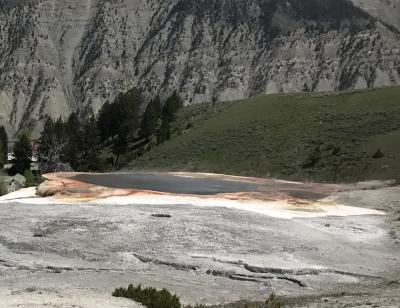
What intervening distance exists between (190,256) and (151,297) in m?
6.44

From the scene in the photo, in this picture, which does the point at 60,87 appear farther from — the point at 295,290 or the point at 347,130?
the point at 295,290

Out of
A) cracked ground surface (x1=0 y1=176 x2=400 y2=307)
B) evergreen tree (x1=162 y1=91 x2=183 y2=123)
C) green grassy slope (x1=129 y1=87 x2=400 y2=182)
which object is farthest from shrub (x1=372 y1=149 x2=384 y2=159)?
evergreen tree (x1=162 y1=91 x2=183 y2=123)

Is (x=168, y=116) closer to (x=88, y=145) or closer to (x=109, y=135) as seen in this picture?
(x=109, y=135)

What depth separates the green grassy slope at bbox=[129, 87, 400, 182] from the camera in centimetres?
6500

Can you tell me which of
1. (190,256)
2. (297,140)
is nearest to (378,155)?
(297,140)

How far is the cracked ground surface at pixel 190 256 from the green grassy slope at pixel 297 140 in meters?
33.3

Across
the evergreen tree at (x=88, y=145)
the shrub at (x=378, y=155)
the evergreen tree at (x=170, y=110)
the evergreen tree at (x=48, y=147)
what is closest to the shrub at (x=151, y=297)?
the shrub at (x=378, y=155)

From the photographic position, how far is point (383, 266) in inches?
872

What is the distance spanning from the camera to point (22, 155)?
3762 inches

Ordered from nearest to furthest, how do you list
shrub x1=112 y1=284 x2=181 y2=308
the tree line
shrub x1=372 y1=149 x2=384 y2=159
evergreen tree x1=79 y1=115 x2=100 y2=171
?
shrub x1=112 y1=284 x2=181 y2=308 → shrub x1=372 y1=149 x2=384 y2=159 → evergreen tree x1=79 y1=115 x2=100 y2=171 → the tree line

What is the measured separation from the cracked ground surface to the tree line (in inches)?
2492

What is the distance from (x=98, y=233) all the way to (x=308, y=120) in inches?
2410

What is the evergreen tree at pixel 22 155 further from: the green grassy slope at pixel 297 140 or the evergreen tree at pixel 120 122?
the green grassy slope at pixel 297 140

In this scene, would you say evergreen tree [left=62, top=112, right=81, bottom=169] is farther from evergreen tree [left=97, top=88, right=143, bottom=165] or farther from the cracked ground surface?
the cracked ground surface
